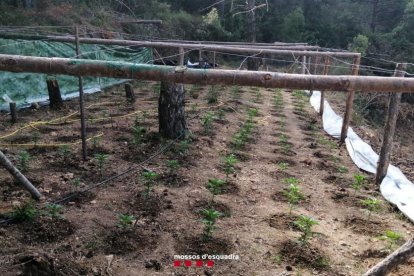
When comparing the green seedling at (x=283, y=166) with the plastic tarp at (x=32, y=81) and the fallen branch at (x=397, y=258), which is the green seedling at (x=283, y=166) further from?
the plastic tarp at (x=32, y=81)

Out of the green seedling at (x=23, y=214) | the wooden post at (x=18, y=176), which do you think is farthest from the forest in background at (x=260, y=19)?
the green seedling at (x=23, y=214)

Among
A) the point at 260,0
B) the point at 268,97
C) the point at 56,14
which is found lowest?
the point at 268,97

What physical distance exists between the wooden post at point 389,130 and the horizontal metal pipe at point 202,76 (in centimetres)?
238

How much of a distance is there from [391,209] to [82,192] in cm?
368

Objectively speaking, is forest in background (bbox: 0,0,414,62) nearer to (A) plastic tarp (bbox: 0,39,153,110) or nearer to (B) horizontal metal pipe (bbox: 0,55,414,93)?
(A) plastic tarp (bbox: 0,39,153,110)

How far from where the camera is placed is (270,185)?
17.2 ft

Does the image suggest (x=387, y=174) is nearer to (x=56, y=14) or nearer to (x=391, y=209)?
(x=391, y=209)

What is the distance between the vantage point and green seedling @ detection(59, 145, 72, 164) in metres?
5.38

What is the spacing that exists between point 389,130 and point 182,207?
302 cm

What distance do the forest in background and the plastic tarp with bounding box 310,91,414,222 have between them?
315 inches

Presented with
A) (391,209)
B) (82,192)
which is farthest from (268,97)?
(82,192)

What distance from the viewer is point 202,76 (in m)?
2.99

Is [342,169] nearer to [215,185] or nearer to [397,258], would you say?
[215,185]

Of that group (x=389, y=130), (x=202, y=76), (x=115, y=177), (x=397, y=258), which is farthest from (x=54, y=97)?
(x=397, y=258)
